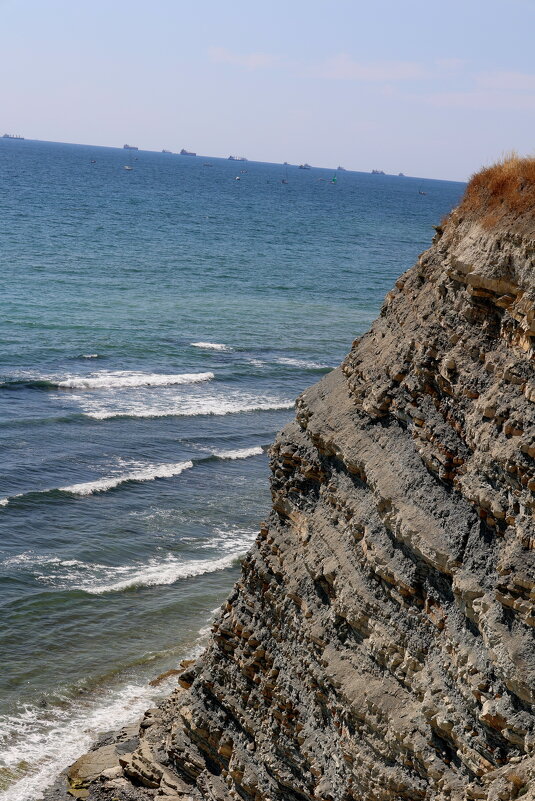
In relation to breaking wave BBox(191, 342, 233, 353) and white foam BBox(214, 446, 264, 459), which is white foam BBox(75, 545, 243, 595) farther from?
breaking wave BBox(191, 342, 233, 353)

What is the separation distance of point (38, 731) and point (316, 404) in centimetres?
1300

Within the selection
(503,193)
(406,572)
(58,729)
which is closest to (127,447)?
(58,729)

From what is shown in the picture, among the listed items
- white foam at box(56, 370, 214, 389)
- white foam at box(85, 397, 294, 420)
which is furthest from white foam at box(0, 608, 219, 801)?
white foam at box(56, 370, 214, 389)

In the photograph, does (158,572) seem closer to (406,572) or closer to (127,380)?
(406,572)

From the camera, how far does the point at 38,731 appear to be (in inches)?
963

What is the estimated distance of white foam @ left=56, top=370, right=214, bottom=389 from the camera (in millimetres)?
51688

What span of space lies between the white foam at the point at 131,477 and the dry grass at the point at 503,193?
27.0m

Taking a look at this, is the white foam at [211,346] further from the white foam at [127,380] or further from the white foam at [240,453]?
the white foam at [240,453]

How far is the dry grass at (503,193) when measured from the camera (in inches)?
507

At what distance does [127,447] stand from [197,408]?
700 cm

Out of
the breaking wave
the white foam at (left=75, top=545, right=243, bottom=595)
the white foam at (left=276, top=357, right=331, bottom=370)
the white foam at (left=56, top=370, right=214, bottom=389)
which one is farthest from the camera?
the breaking wave

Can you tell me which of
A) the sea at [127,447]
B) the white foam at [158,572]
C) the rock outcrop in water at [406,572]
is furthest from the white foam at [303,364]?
the rock outcrop in water at [406,572]

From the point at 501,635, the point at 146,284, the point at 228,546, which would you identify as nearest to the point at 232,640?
the point at 501,635

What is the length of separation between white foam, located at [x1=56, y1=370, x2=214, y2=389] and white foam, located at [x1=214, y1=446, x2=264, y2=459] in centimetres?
1021
